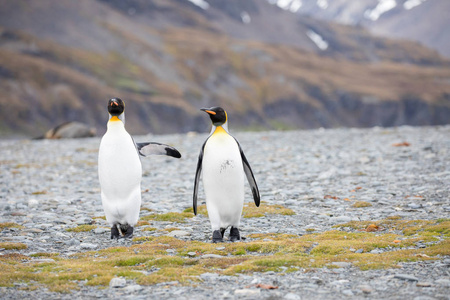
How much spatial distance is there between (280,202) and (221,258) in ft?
14.0

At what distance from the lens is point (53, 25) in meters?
136

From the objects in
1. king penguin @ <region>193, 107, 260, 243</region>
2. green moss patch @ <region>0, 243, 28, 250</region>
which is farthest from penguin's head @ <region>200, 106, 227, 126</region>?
green moss patch @ <region>0, 243, 28, 250</region>

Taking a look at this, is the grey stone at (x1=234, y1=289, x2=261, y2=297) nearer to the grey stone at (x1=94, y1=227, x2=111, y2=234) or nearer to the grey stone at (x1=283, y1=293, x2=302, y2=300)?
the grey stone at (x1=283, y1=293, x2=302, y2=300)

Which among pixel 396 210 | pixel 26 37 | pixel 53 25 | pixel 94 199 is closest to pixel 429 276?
pixel 396 210

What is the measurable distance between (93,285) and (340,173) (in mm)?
8775

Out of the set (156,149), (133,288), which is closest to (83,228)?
(156,149)

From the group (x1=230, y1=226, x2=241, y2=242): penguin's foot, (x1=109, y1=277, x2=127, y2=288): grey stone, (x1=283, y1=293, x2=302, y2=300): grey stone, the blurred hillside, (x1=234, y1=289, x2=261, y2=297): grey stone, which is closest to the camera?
(x1=283, y1=293, x2=302, y2=300): grey stone

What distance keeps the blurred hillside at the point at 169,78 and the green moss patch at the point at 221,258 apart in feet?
294

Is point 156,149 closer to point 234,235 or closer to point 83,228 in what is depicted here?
point 83,228

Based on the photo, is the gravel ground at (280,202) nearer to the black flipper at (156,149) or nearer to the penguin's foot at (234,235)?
the penguin's foot at (234,235)

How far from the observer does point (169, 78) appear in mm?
131750

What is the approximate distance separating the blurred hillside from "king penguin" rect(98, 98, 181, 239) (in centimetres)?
8776

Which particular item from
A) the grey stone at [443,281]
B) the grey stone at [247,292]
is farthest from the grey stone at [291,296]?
the grey stone at [443,281]

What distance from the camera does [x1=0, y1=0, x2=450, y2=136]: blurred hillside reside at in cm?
10481
